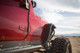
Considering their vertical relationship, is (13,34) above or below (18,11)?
below

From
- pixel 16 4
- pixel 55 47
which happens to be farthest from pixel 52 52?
pixel 16 4

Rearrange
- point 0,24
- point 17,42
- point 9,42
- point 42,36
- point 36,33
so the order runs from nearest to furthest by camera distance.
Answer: point 0,24 < point 9,42 < point 17,42 < point 36,33 < point 42,36

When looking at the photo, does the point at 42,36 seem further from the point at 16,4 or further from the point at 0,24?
the point at 0,24

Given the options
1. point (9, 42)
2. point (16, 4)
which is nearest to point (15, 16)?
point (16, 4)

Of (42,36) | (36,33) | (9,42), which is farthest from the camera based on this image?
(42,36)

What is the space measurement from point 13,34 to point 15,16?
1.22 ft

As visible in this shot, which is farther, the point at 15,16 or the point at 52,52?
the point at 52,52


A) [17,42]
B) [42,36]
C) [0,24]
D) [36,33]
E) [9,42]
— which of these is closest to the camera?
[0,24]

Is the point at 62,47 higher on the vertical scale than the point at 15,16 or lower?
lower

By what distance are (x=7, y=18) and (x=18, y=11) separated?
0.37 metres

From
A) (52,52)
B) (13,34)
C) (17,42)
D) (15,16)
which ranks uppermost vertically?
(15,16)

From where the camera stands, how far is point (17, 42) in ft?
7.88

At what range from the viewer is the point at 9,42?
2.21 metres

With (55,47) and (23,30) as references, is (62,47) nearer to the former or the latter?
(55,47)
